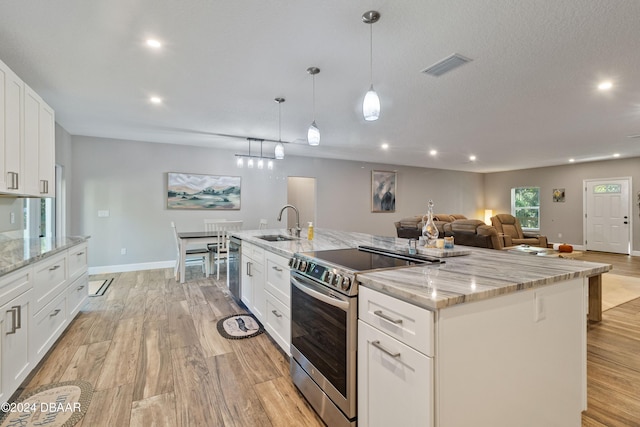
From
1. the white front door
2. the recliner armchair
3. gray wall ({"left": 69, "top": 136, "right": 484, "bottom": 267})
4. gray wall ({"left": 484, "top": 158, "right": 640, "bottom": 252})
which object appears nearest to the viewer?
gray wall ({"left": 69, "top": 136, "right": 484, "bottom": 267})

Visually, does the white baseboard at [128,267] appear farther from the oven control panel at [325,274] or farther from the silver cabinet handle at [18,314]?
the oven control panel at [325,274]

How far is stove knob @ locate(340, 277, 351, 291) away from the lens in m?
1.46

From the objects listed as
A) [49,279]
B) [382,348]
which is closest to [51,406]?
[49,279]

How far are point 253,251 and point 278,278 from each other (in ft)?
2.37

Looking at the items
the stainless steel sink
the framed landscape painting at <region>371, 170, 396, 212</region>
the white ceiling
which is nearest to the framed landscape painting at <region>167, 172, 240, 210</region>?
the white ceiling

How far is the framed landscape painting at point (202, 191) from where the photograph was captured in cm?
585

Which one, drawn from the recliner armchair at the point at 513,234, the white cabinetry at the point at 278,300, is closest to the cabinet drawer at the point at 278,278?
the white cabinetry at the point at 278,300

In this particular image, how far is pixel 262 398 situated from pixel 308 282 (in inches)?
32.2

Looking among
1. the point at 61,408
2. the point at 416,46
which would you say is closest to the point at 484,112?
the point at 416,46

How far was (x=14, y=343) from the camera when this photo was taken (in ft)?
5.92

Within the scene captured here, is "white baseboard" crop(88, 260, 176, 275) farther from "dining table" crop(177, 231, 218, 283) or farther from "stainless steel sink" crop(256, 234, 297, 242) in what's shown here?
"stainless steel sink" crop(256, 234, 297, 242)

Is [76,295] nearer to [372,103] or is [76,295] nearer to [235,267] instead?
[235,267]

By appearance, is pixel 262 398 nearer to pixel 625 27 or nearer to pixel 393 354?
Result: pixel 393 354

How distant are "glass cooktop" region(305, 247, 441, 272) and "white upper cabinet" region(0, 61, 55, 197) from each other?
100 inches
